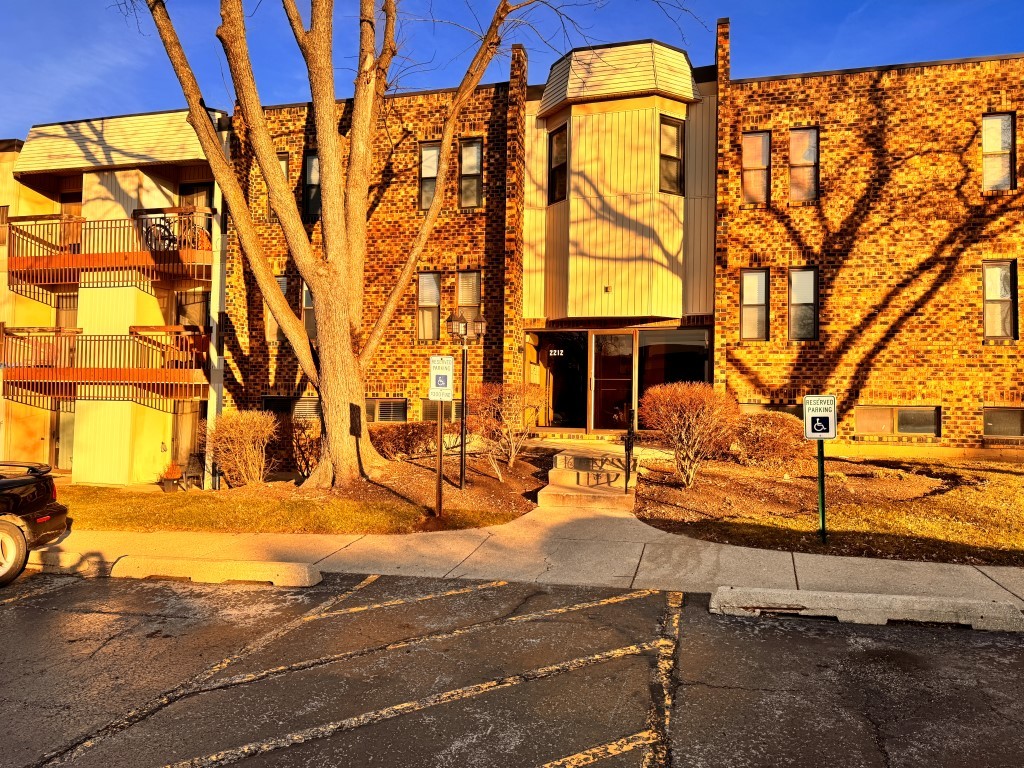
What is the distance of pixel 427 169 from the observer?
18.3 metres

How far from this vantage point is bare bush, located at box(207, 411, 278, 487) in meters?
13.9

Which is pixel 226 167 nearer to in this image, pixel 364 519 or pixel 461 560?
pixel 364 519

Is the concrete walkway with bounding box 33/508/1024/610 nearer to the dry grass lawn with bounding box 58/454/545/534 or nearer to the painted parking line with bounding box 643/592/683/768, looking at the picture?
the dry grass lawn with bounding box 58/454/545/534

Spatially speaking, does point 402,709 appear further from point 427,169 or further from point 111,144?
point 111,144

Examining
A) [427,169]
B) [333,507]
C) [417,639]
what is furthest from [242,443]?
[417,639]

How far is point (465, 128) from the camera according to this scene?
58.9 ft

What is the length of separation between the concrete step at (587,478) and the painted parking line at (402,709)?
635cm

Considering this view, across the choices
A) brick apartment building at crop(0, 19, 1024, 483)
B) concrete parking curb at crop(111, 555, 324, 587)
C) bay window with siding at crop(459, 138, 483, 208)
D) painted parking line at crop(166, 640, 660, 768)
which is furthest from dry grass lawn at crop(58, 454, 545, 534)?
bay window with siding at crop(459, 138, 483, 208)

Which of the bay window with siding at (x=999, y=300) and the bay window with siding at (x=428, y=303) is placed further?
the bay window with siding at (x=428, y=303)

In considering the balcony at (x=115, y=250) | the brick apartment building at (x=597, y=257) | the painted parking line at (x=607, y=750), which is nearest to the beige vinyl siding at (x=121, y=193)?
the brick apartment building at (x=597, y=257)

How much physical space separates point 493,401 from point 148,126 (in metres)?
13.7

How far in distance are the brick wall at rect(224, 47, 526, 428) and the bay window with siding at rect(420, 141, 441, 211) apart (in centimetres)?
19

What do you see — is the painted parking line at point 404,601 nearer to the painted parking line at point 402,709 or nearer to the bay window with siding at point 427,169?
the painted parking line at point 402,709

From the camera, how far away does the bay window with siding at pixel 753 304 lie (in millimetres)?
16172
